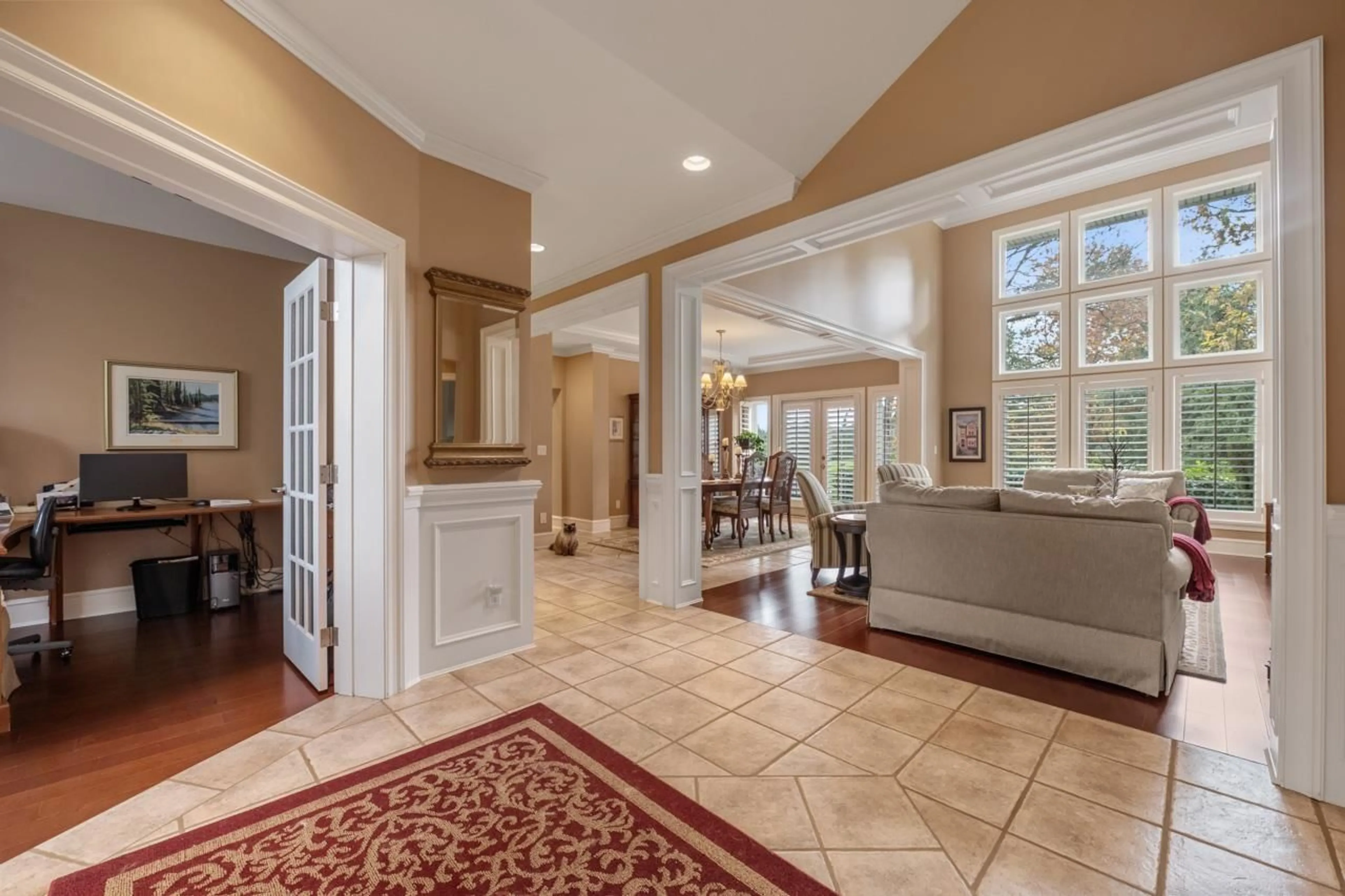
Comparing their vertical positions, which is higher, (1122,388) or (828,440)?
(1122,388)

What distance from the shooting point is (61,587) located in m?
3.66

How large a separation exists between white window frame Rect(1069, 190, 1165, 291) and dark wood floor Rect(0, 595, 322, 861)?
8895mm

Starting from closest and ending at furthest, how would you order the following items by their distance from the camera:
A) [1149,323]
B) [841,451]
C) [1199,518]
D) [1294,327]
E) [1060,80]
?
[1294,327] → [1060,80] → [1199,518] → [1149,323] → [841,451]

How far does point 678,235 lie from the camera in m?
4.07

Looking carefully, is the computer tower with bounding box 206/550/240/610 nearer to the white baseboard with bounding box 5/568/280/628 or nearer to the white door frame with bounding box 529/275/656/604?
the white baseboard with bounding box 5/568/280/628

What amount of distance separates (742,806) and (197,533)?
4517mm

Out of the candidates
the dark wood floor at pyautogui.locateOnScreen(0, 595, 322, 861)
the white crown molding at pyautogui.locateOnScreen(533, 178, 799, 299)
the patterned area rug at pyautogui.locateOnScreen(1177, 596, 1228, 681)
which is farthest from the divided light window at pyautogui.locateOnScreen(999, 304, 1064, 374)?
the dark wood floor at pyautogui.locateOnScreen(0, 595, 322, 861)

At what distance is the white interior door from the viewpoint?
8.77 ft

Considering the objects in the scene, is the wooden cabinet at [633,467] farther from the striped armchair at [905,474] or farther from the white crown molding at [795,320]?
the striped armchair at [905,474]

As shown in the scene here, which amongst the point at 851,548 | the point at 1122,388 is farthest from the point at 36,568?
the point at 1122,388

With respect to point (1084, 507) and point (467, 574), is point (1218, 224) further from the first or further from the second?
point (467, 574)

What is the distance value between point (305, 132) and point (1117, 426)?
836 cm

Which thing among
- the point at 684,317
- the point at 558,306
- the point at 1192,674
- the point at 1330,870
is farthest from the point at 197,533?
the point at 1192,674

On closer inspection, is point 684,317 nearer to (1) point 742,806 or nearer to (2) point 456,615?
(2) point 456,615
